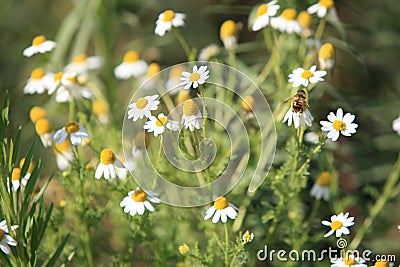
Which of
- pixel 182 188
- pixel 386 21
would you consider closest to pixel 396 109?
pixel 386 21

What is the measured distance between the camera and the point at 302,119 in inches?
29.4

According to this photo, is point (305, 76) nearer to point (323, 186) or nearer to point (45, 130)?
point (323, 186)

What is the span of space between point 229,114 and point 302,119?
255 mm

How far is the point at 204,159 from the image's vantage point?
83 centimetres

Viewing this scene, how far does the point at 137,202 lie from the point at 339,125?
266mm

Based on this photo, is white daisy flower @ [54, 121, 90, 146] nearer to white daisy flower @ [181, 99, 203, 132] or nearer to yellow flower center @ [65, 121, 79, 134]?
yellow flower center @ [65, 121, 79, 134]

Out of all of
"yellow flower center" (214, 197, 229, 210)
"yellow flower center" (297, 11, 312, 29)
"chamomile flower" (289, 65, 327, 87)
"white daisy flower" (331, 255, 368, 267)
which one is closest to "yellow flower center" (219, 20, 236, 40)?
"yellow flower center" (297, 11, 312, 29)

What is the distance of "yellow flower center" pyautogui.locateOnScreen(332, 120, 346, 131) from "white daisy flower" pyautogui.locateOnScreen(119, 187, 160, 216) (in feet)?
0.80

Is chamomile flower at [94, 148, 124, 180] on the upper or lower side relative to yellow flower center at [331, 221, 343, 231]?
upper

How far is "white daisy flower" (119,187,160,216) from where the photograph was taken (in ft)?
2.50

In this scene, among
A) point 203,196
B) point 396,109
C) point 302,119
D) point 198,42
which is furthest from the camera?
point 198,42

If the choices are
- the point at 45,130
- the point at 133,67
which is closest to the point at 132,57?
the point at 133,67

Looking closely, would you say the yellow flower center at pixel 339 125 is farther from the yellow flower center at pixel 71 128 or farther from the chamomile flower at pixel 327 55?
the yellow flower center at pixel 71 128

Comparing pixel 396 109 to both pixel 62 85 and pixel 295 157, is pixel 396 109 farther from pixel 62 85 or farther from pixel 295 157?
pixel 62 85
